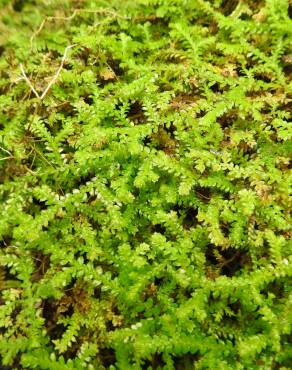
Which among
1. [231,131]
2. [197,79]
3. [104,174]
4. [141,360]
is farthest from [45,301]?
[197,79]

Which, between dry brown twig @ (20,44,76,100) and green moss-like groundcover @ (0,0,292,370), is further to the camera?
dry brown twig @ (20,44,76,100)

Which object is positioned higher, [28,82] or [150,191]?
[28,82]

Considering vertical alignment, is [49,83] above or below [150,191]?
above

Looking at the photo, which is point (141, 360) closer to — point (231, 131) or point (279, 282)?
point (279, 282)

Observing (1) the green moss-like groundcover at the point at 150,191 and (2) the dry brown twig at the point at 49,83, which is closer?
(1) the green moss-like groundcover at the point at 150,191

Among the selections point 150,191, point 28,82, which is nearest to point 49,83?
point 28,82

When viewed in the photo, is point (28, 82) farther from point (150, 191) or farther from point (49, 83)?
point (150, 191)

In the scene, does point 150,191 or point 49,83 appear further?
point 49,83

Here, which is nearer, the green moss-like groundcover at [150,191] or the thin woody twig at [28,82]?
the green moss-like groundcover at [150,191]

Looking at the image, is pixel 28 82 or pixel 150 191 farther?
pixel 28 82
